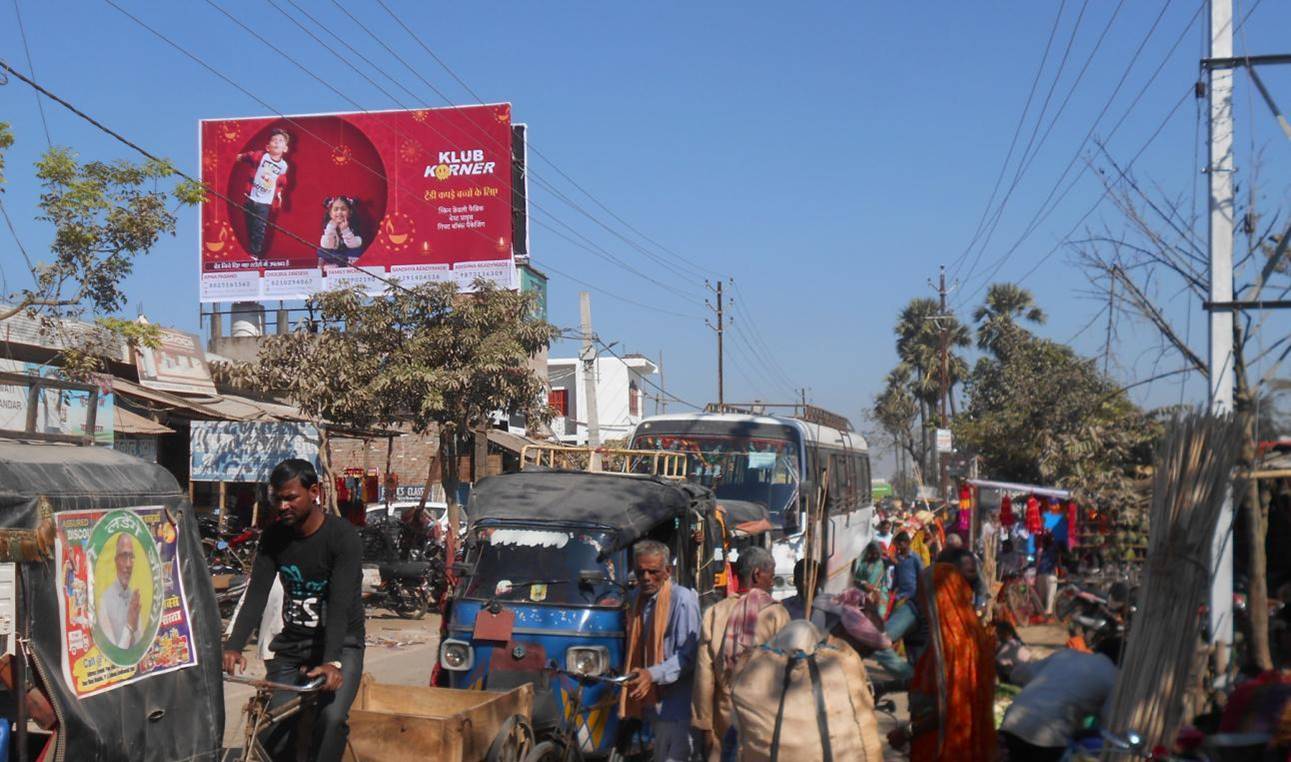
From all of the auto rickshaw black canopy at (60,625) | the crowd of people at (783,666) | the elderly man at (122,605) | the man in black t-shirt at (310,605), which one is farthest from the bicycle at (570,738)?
the elderly man at (122,605)

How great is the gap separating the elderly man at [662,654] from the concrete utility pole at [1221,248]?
3122mm

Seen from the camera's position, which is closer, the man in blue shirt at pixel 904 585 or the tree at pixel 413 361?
the man in blue shirt at pixel 904 585

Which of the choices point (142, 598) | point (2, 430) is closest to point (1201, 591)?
point (142, 598)

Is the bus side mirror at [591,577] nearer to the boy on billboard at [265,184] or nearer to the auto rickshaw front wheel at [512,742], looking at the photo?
the auto rickshaw front wheel at [512,742]

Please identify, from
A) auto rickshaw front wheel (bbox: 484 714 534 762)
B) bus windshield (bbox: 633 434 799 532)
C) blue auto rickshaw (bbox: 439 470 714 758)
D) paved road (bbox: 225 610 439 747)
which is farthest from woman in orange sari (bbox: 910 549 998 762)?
bus windshield (bbox: 633 434 799 532)

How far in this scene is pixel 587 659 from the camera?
7848 millimetres

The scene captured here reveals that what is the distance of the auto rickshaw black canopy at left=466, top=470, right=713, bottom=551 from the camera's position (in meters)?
8.84

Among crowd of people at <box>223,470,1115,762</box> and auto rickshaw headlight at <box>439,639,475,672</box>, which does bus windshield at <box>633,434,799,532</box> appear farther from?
crowd of people at <box>223,470,1115,762</box>

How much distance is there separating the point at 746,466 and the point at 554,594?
1103 cm

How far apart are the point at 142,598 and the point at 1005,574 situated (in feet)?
50.8

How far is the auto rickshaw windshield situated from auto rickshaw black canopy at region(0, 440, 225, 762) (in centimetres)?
253

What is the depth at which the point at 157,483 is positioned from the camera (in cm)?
610

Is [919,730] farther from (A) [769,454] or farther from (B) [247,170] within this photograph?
(B) [247,170]

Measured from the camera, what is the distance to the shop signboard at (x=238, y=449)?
17312mm
